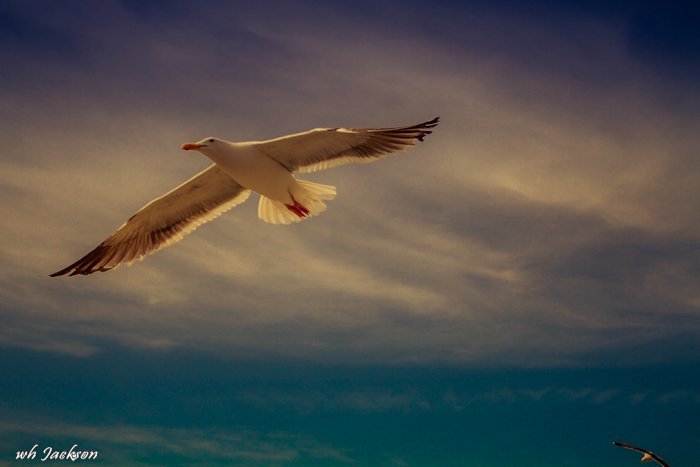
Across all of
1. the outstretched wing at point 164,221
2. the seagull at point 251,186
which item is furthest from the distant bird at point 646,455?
the outstretched wing at point 164,221

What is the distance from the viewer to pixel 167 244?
55.4 ft

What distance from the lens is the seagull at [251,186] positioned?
1396 cm

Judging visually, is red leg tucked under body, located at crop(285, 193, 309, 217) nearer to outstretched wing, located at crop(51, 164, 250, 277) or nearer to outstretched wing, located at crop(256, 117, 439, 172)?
outstretched wing, located at crop(256, 117, 439, 172)

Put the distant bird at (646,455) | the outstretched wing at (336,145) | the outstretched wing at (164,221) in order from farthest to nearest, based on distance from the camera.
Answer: the outstretched wing at (164,221)
the outstretched wing at (336,145)
the distant bird at (646,455)

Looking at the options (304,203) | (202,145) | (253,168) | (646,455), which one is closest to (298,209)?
(304,203)

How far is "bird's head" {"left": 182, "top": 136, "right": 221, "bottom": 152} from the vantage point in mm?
13920

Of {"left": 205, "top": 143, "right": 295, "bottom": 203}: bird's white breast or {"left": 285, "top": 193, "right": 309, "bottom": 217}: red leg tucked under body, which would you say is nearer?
{"left": 205, "top": 143, "right": 295, "bottom": 203}: bird's white breast

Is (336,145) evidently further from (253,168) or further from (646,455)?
(646,455)

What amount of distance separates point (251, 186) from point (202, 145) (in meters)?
1.30

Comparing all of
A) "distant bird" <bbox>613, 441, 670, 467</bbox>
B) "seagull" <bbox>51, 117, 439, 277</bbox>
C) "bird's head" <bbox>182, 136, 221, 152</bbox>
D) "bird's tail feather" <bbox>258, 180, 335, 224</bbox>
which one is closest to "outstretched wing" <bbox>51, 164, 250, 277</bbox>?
"seagull" <bbox>51, 117, 439, 277</bbox>

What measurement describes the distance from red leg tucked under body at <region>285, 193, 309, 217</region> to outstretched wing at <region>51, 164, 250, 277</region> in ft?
5.99

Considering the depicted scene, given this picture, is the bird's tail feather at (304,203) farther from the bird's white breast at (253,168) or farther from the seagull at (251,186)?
the bird's white breast at (253,168)

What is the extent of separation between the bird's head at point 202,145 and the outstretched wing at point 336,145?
0.83 metres

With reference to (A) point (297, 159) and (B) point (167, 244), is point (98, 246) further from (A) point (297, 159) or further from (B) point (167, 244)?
(A) point (297, 159)
